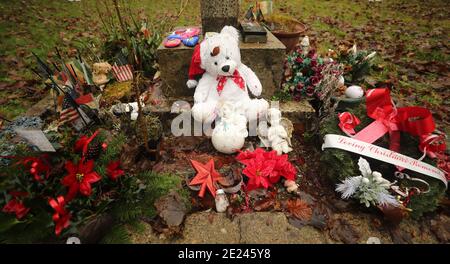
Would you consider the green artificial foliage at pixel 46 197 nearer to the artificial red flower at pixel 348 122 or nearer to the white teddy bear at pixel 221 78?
the white teddy bear at pixel 221 78

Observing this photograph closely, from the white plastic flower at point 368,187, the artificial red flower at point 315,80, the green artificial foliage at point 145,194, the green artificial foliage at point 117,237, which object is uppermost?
the artificial red flower at point 315,80

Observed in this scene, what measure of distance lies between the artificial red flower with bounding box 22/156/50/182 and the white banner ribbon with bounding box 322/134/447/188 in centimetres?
222

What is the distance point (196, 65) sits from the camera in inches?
110

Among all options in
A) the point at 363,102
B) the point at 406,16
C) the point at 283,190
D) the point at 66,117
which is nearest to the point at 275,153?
the point at 283,190

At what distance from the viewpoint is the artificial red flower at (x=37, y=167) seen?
71.1 inches

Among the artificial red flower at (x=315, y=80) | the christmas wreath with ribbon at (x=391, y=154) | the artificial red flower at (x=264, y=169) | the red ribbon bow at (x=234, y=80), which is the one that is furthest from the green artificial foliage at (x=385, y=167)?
the red ribbon bow at (x=234, y=80)

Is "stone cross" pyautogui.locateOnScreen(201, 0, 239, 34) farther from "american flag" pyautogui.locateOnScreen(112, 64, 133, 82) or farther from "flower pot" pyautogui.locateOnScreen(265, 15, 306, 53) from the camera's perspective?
"american flag" pyautogui.locateOnScreen(112, 64, 133, 82)

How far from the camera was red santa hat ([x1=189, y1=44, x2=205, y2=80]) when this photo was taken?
2.71 metres

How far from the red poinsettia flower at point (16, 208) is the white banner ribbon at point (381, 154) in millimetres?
2317

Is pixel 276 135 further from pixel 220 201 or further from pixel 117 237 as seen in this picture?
pixel 117 237

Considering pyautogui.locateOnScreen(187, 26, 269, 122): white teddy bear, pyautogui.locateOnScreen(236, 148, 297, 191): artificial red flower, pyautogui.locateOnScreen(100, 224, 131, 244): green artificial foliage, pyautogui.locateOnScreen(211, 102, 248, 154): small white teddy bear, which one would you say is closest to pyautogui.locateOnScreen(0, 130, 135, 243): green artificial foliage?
pyautogui.locateOnScreen(100, 224, 131, 244): green artificial foliage

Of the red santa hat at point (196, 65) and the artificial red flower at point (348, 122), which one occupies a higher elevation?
the red santa hat at point (196, 65)

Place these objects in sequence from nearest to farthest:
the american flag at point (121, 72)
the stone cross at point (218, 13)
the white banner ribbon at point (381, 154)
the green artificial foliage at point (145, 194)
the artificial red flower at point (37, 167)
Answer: the artificial red flower at point (37, 167) < the green artificial foliage at point (145, 194) < the white banner ribbon at point (381, 154) < the stone cross at point (218, 13) < the american flag at point (121, 72)
